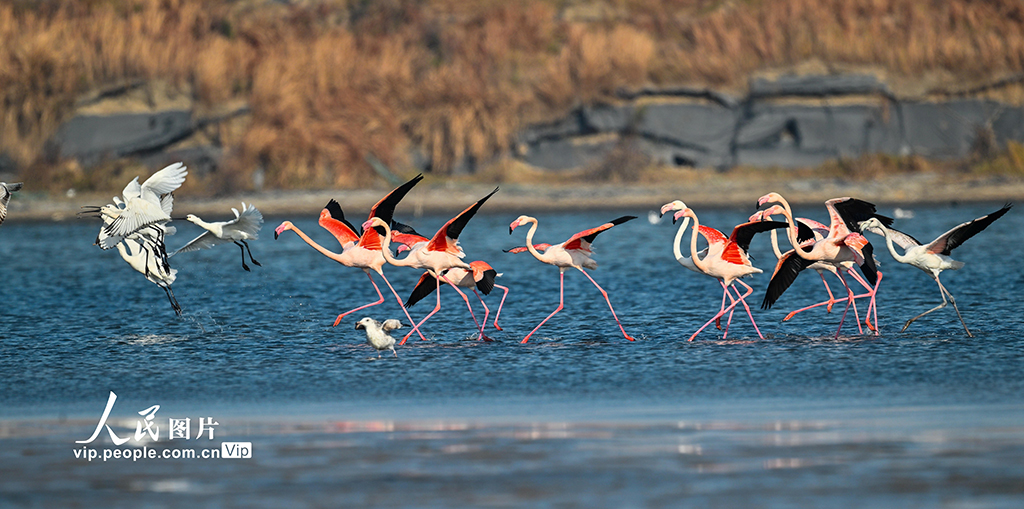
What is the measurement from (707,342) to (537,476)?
4831mm

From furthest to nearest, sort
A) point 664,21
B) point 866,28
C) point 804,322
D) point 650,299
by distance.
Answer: point 664,21, point 866,28, point 650,299, point 804,322

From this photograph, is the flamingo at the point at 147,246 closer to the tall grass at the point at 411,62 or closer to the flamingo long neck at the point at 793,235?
the flamingo long neck at the point at 793,235

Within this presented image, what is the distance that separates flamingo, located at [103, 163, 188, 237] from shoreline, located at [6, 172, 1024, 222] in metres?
10.7

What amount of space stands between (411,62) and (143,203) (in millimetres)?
16472

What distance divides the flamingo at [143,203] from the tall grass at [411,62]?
39.5 ft

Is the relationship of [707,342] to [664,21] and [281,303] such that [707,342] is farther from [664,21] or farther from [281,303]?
[664,21]

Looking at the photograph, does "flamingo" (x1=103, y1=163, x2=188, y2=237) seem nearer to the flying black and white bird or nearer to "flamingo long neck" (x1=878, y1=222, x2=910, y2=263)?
the flying black and white bird

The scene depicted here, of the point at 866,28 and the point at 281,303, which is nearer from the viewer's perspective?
the point at 281,303

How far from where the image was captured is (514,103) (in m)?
25.2

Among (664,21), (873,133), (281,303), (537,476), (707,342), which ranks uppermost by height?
(664,21)

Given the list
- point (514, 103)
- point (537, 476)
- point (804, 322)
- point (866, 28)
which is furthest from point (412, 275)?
point (866, 28)

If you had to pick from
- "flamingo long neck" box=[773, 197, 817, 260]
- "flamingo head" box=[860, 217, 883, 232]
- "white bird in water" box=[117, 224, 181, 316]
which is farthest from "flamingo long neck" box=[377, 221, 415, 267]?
"flamingo head" box=[860, 217, 883, 232]

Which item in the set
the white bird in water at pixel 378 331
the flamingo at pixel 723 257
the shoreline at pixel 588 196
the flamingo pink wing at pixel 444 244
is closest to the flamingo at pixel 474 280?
the flamingo pink wing at pixel 444 244

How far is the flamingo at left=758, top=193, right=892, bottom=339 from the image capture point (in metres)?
10.7
